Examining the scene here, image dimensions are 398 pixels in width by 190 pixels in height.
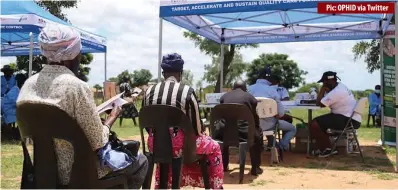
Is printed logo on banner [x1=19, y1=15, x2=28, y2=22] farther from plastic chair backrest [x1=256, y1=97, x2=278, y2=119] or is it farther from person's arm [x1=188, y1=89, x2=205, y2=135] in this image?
person's arm [x1=188, y1=89, x2=205, y2=135]

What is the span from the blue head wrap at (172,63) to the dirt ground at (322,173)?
5.78 ft

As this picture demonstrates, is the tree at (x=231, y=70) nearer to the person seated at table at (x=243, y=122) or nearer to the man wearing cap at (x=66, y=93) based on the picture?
the person seated at table at (x=243, y=122)

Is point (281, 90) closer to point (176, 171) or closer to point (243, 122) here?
point (243, 122)

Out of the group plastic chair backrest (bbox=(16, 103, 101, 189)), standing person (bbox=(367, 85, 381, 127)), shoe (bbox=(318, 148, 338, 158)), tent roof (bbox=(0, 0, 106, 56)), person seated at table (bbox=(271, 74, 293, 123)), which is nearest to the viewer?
plastic chair backrest (bbox=(16, 103, 101, 189))

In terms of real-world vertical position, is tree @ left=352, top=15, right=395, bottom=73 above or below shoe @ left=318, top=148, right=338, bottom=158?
above

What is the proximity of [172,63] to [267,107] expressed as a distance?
2649 millimetres

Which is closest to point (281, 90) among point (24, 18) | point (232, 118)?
point (232, 118)

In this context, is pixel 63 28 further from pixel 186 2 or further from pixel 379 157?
pixel 379 157

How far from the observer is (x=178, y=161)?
3.57m

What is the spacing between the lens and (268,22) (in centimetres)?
853

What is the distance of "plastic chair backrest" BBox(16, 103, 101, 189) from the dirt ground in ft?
9.03

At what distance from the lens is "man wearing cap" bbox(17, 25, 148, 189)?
7.38ft

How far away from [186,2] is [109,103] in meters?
4.00

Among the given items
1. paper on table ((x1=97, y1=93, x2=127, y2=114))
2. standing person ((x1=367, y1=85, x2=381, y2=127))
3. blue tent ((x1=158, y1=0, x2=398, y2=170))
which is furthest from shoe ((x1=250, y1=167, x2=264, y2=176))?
standing person ((x1=367, y1=85, x2=381, y2=127))
